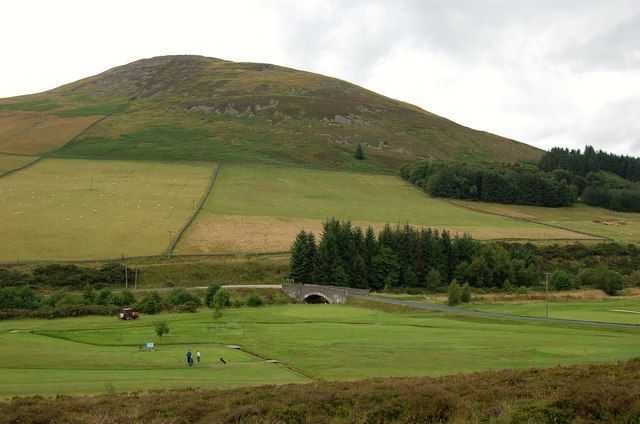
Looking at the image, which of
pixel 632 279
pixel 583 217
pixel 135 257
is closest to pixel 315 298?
pixel 135 257

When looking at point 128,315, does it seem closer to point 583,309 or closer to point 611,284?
point 583,309

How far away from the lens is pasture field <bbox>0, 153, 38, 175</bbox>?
162 metres

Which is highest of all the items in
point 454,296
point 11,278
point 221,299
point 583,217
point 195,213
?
point 583,217

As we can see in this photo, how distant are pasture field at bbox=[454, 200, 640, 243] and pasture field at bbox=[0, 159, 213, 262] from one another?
7957cm

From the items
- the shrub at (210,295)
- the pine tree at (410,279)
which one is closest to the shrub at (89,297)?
the shrub at (210,295)

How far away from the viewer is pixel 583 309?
233 feet

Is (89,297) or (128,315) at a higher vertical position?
(89,297)

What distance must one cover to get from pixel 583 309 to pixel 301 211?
8146 centimetres

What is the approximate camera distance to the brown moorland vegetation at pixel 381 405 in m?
18.4

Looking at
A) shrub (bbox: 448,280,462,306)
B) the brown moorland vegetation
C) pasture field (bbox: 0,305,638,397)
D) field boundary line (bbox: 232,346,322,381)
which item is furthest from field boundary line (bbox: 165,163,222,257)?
the brown moorland vegetation

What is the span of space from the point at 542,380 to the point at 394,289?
8305cm

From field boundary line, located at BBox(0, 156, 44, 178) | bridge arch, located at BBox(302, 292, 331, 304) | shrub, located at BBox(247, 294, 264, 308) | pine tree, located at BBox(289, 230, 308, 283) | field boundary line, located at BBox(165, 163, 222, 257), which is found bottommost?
bridge arch, located at BBox(302, 292, 331, 304)

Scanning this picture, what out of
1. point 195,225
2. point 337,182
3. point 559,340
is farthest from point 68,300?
point 337,182

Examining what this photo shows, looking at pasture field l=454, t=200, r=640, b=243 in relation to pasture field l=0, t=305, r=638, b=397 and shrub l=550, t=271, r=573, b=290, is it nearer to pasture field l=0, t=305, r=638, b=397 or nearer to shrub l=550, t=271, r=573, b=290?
shrub l=550, t=271, r=573, b=290
